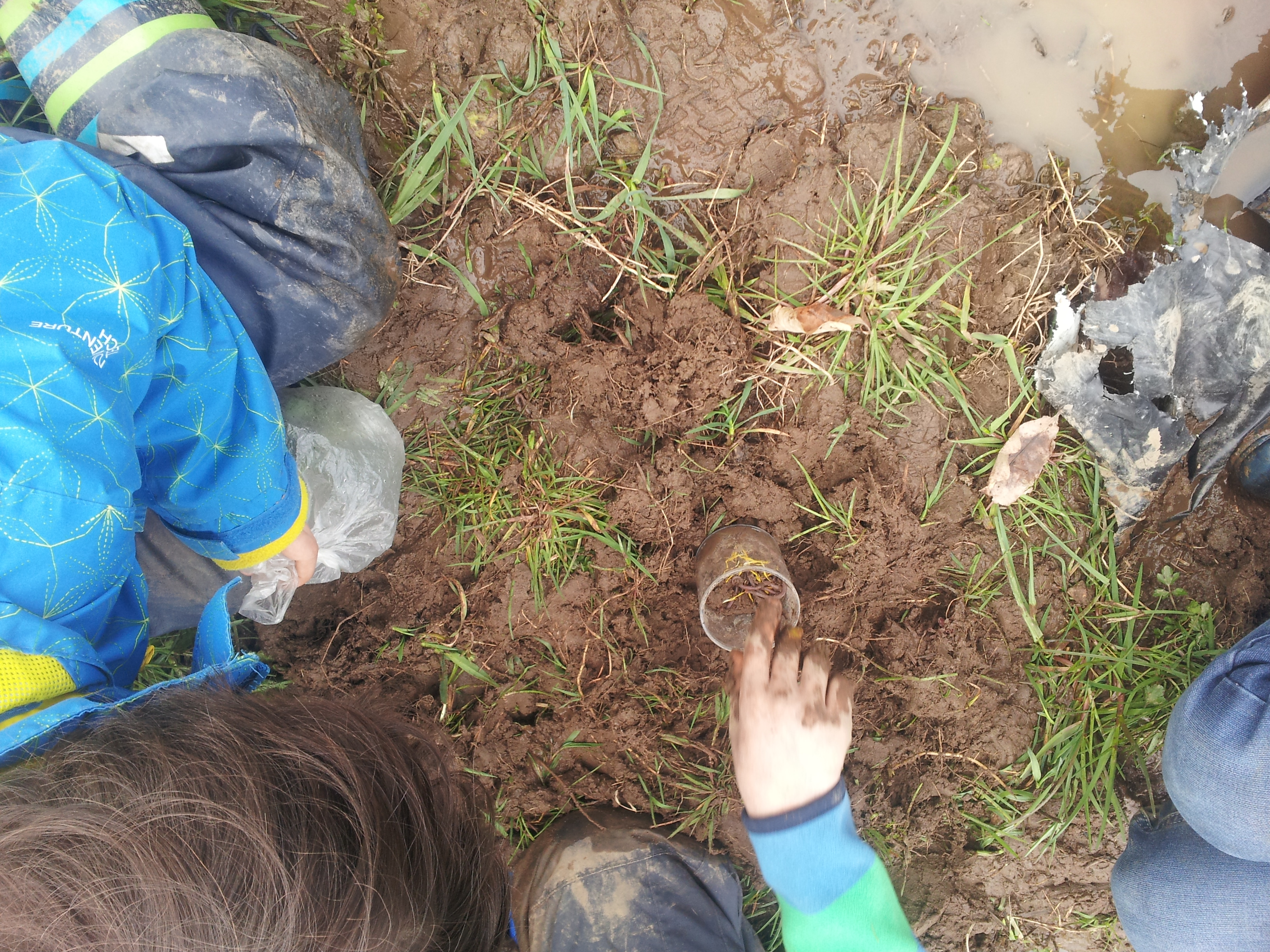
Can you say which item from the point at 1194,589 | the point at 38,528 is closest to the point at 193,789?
the point at 38,528

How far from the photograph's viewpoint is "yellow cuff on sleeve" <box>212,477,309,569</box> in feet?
5.52

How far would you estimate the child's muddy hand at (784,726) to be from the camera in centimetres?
155

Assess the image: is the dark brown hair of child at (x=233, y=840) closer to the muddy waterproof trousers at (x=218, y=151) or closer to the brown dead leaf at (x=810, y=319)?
the muddy waterproof trousers at (x=218, y=151)

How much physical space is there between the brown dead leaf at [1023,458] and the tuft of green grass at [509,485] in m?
1.11

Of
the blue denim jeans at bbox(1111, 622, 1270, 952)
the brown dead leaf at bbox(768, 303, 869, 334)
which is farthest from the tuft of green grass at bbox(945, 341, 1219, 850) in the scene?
the brown dead leaf at bbox(768, 303, 869, 334)

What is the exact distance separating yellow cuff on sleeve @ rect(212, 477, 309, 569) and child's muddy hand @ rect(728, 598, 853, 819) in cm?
113

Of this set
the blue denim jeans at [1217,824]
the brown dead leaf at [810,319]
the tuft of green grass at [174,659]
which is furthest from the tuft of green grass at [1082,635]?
the tuft of green grass at [174,659]

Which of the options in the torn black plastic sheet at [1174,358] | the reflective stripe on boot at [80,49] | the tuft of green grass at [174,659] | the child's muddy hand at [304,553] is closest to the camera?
the reflective stripe on boot at [80,49]

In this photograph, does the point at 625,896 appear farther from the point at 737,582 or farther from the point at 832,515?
the point at 832,515

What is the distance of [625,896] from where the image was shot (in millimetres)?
2113

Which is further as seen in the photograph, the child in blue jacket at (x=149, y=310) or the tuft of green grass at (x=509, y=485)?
the tuft of green grass at (x=509, y=485)

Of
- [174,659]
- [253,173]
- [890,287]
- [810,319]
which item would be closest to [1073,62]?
[890,287]

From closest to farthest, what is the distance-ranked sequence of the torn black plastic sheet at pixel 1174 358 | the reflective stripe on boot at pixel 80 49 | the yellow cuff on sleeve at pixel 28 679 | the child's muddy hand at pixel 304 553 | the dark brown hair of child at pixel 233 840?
the dark brown hair of child at pixel 233 840, the yellow cuff on sleeve at pixel 28 679, the reflective stripe on boot at pixel 80 49, the child's muddy hand at pixel 304 553, the torn black plastic sheet at pixel 1174 358

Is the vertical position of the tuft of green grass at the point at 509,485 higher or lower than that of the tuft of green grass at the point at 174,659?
higher
